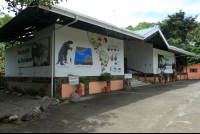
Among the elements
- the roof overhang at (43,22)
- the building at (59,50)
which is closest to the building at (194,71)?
the building at (59,50)

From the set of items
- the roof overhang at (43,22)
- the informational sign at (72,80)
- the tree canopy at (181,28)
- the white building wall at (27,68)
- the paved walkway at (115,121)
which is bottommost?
the paved walkway at (115,121)

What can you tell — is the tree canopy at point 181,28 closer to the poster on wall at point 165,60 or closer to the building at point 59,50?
the poster on wall at point 165,60

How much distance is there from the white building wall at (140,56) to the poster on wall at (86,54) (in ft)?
18.6

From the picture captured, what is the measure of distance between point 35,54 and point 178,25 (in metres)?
28.2

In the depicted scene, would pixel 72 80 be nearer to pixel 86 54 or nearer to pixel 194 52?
pixel 86 54

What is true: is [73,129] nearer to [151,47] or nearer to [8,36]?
[8,36]

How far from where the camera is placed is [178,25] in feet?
93.9

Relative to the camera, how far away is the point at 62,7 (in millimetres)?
6145

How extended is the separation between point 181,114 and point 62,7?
5.80 m

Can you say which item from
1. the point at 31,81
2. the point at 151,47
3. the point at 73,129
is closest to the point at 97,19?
the point at 31,81

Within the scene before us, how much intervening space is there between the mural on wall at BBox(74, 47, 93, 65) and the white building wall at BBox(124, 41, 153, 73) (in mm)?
8684

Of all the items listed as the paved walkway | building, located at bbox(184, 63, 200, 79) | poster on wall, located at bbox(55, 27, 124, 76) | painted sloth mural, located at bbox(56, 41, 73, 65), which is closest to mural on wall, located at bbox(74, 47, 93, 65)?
poster on wall, located at bbox(55, 27, 124, 76)

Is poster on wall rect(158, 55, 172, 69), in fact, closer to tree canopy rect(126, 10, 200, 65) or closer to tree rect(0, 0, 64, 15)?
tree canopy rect(126, 10, 200, 65)

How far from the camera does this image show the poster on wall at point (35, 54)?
25.4ft
